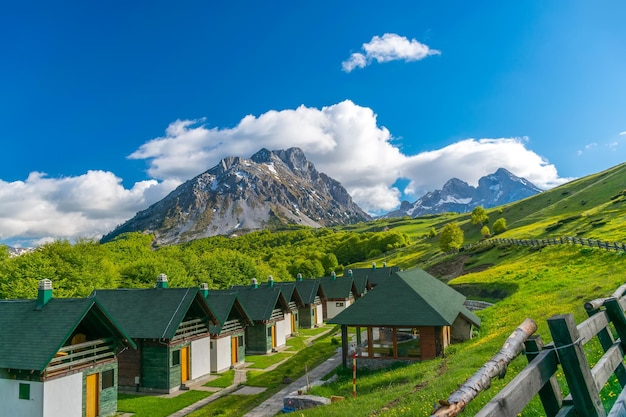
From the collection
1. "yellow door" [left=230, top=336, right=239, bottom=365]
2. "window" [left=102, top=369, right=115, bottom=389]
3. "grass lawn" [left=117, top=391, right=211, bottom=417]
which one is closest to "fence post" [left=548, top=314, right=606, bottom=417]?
"grass lawn" [left=117, top=391, right=211, bottom=417]

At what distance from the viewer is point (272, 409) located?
2462cm

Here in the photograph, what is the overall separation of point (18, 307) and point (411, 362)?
24.6 meters

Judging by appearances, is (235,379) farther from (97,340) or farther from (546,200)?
(546,200)

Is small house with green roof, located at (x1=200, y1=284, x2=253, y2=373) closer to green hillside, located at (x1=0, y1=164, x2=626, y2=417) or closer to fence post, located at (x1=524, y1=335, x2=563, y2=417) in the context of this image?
green hillside, located at (x1=0, y1=164, x2=626, y2=417)

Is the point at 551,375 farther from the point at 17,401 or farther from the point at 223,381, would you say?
the point at 223,381

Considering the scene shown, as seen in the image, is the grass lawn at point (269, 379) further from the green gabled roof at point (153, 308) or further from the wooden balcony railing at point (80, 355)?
the wooden balcony railing at point (80, 355)

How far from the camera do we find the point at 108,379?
997 inches

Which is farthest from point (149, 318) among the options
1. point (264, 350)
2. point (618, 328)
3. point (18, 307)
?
point (618, 328)

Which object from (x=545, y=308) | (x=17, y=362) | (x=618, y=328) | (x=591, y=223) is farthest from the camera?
(x=591, y=223)

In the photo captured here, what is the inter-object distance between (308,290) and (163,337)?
33.0 metres

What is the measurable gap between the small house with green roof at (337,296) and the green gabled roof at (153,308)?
34.3 metres

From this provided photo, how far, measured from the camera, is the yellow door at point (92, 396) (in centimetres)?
2381

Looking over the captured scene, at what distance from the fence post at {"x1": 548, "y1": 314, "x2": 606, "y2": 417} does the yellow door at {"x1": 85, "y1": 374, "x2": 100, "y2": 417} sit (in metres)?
26.4

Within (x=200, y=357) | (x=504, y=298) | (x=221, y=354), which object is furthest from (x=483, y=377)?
(x=504, y=298)
